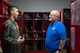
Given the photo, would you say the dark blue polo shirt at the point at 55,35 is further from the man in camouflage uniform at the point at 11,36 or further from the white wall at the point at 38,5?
the white wall at the point at 38,5

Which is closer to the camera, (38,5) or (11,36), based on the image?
(11,36)

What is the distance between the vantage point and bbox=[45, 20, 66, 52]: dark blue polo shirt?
11.8 feet

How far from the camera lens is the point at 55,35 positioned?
3.69 m

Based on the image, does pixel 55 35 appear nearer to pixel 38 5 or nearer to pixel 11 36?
pixel 11 36

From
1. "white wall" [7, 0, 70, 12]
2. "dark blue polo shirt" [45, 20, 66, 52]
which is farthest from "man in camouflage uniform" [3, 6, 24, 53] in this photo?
"white wall" [7, 0, 70, 12]

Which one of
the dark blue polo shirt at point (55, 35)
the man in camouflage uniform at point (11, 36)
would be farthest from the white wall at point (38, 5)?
the dark blue polo shirt at point (55, 35)

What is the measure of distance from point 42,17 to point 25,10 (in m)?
1.00

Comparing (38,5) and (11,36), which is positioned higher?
(38,5)

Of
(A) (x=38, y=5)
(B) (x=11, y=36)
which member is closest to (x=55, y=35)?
(B) (x=11, y=36)

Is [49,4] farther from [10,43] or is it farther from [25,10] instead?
[10,43]

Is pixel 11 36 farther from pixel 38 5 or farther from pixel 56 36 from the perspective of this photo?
pixel 38 5

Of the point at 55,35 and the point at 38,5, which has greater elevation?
the point at 38,5

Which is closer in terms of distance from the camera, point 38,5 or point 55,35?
point 55,35

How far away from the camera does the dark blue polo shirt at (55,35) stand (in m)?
3.59
